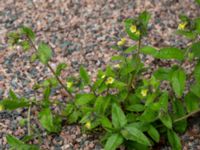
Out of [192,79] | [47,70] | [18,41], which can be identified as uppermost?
[18,41]

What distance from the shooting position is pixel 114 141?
7.07 ft

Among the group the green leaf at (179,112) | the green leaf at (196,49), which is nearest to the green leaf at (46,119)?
the green leaf at (179,112)

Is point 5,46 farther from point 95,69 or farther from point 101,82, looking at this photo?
point 101,82

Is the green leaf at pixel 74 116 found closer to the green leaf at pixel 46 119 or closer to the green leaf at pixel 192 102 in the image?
the green leaf at pixel 46 119

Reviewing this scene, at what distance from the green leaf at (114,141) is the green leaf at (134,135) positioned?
2 centimetres

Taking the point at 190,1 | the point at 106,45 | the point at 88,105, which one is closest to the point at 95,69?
the point at 106,45

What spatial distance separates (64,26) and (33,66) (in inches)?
17.1

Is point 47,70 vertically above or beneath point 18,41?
beneath

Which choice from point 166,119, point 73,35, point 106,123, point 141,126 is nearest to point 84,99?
point 106,123

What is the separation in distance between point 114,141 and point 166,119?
0.27m

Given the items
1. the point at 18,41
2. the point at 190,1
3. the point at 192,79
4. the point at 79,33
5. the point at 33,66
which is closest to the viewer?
the point at 18,41

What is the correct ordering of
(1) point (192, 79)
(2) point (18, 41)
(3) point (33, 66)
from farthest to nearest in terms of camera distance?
(3) point (33, 66)
(1) point (192, 79)
(2) point (18, 41)

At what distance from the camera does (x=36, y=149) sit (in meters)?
2.31

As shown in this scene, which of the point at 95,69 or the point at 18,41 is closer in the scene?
the point at 18,41
